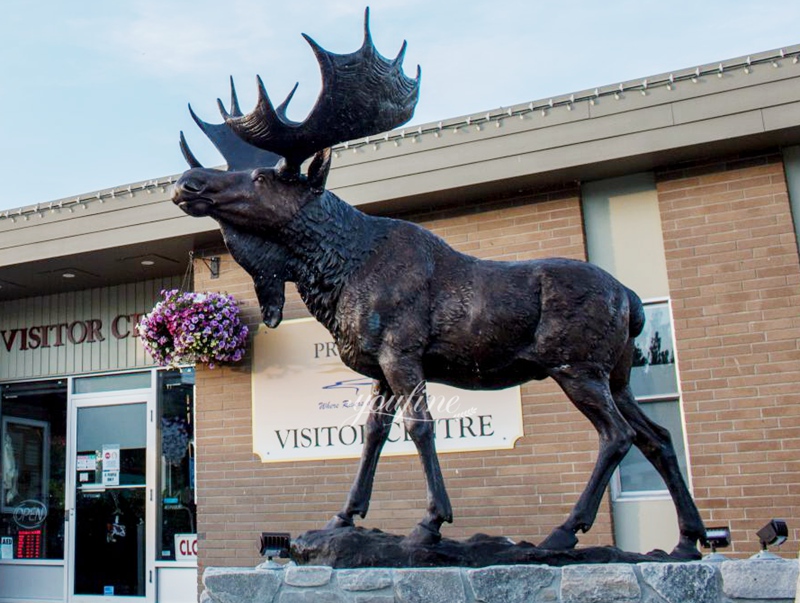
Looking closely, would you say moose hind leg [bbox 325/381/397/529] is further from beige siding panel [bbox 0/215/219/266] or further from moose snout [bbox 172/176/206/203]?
beige siding panel [bbox 0/215/219/266]

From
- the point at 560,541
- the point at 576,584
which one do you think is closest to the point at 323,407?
the point at 560,541

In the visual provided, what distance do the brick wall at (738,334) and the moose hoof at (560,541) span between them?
12.5 feet

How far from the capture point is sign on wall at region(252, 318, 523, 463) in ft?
25.1

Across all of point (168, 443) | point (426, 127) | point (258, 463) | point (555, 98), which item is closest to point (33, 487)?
point (168, 443)

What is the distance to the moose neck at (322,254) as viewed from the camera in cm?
370

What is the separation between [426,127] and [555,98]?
1139 mm

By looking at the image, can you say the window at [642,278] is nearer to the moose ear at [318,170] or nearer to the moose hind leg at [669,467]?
the moose hind leg at [669,467]

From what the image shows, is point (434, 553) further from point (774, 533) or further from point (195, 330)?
point (195, 330)

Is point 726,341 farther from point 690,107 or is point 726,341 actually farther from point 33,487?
point 33,487

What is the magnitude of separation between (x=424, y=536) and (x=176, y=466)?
276 inches

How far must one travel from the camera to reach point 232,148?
4035mm

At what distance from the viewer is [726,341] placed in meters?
6.96

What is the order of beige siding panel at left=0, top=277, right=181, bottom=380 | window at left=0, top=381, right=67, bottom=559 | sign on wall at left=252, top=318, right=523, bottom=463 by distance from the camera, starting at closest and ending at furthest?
sign on wall at left=252, top=318, right=523, bottom=463
beige siding panel at left=0, top=277, right=181, bottom=380
window at left=0, top=381, right=67, bottom=559

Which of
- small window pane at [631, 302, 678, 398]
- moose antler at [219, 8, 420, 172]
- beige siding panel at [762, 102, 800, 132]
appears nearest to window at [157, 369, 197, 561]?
small window pane at [631, 302, 678, 398]
